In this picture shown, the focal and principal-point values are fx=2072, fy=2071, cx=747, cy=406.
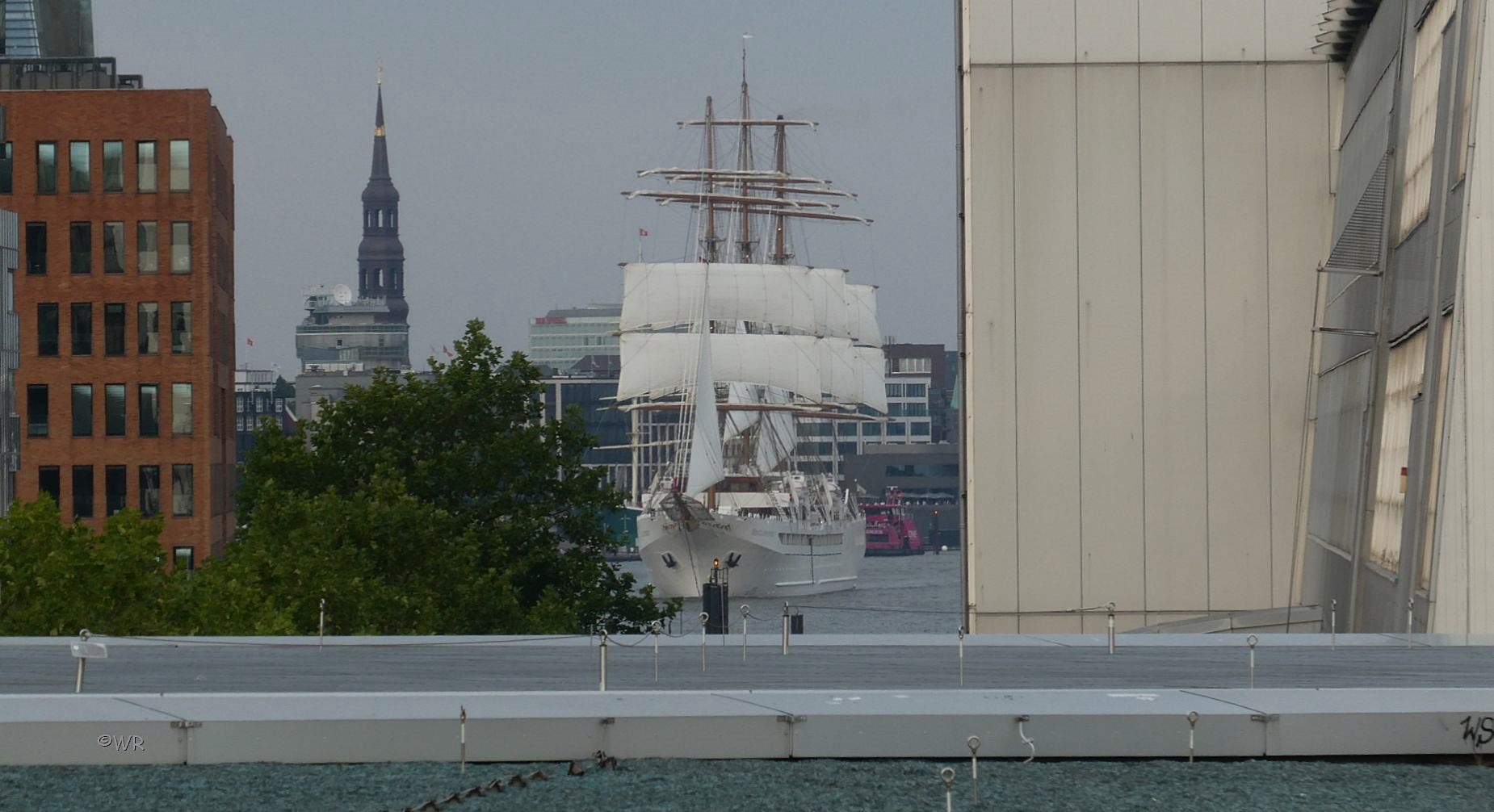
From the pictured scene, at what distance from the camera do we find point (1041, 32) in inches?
1213

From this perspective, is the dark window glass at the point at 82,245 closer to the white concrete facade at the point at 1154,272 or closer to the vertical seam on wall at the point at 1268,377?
the white concrete facade at the point at 1154,272

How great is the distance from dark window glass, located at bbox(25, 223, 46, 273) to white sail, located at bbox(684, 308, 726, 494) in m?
59.7

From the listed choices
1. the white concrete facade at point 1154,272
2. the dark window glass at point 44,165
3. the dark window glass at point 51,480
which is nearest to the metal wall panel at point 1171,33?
the white concrete facade at point 1154,272

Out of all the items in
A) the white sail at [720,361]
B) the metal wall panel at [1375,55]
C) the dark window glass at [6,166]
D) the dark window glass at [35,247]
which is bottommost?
the white sail at [720,361]

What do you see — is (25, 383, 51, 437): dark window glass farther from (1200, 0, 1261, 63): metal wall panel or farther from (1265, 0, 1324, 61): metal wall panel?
(1265, 0, 1324, 61): metal wall panel

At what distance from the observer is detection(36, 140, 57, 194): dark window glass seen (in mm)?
69375

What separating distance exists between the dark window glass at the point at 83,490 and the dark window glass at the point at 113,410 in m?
1.43

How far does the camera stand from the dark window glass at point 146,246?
70.3 metres

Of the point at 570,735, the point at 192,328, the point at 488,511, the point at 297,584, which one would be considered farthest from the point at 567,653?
the point at 192,328

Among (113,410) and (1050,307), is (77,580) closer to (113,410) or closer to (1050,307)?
(1050,307)

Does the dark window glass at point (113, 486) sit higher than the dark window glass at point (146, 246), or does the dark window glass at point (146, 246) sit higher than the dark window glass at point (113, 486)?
the dark window glass at point (146, 246)

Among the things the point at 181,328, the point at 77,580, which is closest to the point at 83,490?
the point at 181,328

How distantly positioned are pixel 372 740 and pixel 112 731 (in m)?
1.27

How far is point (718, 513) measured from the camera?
137 metres
